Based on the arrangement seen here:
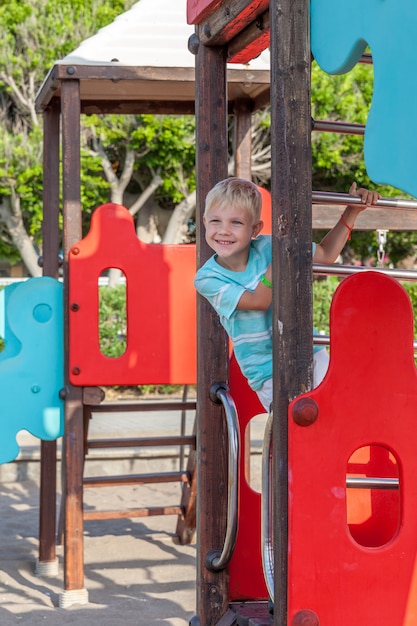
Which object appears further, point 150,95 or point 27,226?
point 27,226

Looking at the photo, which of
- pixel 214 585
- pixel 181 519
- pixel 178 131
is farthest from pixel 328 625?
pixel 178 131

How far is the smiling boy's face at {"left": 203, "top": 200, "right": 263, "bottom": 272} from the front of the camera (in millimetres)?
3076

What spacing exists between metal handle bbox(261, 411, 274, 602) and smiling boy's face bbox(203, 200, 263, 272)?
22.4 inches

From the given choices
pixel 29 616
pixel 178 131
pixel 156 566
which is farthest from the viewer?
pixel 178 131

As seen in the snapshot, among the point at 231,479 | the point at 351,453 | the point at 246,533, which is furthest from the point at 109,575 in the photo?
the point at 351,453

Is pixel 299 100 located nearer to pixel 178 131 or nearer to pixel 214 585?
pixel 214 585

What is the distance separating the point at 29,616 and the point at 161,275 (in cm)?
182

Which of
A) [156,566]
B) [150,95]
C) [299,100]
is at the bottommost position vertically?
[156,566]

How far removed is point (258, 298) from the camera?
2.95 metres

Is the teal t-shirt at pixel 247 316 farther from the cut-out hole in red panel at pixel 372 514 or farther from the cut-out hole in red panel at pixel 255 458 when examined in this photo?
the cut-out hole in red panel at pixel 255 458

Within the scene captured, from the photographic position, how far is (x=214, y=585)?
11.0ft

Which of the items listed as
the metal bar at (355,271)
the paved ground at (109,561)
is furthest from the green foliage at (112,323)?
the metal bar at (355,271)

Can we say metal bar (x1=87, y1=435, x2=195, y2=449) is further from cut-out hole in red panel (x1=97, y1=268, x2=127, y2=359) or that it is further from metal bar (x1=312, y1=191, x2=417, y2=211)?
cut-out hole in red panel (x1=97, y1=268, x2=127, y2=359)

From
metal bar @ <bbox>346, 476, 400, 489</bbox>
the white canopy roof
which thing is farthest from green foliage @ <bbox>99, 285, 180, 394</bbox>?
metal bar @ <bbox>346, 476, 400, 489</bbox>
